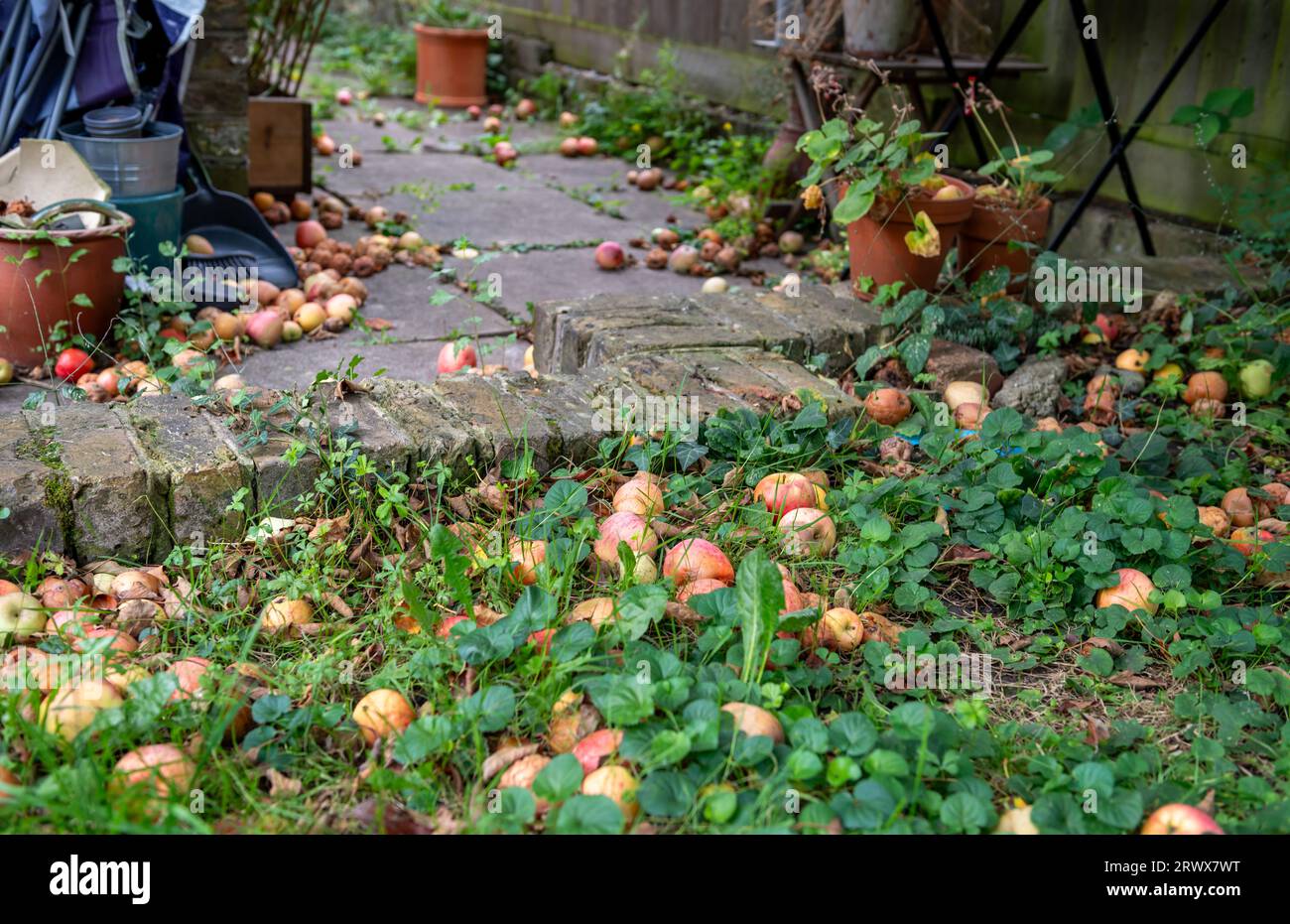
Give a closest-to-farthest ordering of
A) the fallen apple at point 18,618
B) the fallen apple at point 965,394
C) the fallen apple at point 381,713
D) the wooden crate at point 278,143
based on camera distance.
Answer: the fallen apple at point 381,713, the fallen apple at point 18,618, the fallen apple at point 965,394, the wooden crate at point 278,143

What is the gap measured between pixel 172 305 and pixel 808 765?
2569mm

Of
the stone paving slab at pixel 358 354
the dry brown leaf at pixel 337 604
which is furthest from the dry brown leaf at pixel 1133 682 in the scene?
the stone paving slab at pixel 358 354

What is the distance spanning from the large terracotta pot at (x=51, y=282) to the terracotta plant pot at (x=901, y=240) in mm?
2058

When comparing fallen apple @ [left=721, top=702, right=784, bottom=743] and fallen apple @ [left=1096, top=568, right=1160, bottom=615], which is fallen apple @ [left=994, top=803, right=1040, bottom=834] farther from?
Answer: fallen apple @ [left=1096, top=568, right=1160, bottom=615]

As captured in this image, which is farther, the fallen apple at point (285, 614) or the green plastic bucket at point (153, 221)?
the green plastic bucket at point (153, 221)

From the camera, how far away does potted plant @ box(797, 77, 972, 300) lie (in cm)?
329

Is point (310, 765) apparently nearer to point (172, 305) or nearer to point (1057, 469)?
point (1057, 469)

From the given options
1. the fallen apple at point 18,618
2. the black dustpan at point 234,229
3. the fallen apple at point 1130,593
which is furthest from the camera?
the black dustpan at point 234,229

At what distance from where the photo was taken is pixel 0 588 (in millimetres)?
1995

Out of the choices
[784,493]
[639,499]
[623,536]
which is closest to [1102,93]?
[784,493]

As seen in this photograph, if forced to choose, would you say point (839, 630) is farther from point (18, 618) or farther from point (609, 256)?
point (609, 256)

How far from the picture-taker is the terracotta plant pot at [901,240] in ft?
11.2

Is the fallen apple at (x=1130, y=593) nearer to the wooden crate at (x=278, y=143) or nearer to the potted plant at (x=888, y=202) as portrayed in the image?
Result: the potted plant at (x=888, y=202)
